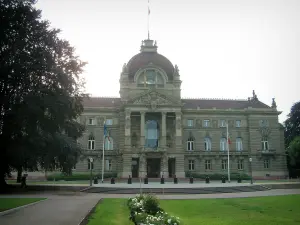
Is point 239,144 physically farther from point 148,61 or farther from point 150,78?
point 148,61

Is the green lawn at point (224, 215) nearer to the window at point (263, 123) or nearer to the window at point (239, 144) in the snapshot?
the window at point (239, 144)

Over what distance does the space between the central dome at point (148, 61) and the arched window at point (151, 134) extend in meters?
10.5

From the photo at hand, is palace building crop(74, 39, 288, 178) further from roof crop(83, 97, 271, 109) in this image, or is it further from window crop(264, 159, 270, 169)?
roof crop(83, 97, 271, 109)

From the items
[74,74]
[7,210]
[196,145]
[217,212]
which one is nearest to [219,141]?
[196,145]

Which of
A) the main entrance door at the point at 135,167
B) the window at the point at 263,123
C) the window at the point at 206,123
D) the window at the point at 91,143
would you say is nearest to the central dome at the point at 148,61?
the window at the point at 206,123

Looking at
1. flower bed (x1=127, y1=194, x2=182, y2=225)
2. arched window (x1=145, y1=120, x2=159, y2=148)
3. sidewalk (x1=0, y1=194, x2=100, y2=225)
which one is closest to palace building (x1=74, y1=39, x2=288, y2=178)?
arched window (x1=145, y1=120, x2=159, y2=148)

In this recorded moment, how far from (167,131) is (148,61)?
1587 cm

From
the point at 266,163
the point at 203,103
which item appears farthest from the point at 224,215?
the point at 203,103

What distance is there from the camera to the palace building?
63688 mm

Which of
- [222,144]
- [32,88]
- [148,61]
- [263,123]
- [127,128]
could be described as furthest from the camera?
[263,123]

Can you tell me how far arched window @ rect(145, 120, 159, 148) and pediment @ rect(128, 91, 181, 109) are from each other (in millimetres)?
4856

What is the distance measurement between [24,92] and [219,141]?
4818 centimetres

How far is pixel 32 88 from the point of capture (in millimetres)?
30812

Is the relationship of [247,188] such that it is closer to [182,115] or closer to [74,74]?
[74,74]
